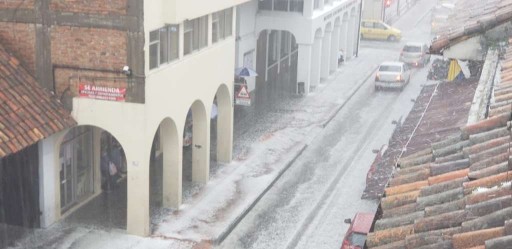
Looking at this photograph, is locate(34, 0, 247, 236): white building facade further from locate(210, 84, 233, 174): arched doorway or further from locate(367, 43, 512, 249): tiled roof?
locate(367, 43, 512, 249): tiled roof

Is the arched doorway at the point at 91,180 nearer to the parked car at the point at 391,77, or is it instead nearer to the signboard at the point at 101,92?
the signboard at the point at 101,92

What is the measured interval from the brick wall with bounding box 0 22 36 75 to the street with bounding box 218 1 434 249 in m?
6.45

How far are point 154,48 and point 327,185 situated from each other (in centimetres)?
774

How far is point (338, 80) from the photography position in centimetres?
3881

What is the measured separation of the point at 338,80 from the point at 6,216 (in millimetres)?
23143

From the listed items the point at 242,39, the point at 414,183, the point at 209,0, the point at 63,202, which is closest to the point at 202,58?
the point at 209,0

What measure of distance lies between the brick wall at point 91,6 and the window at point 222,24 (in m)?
5.17

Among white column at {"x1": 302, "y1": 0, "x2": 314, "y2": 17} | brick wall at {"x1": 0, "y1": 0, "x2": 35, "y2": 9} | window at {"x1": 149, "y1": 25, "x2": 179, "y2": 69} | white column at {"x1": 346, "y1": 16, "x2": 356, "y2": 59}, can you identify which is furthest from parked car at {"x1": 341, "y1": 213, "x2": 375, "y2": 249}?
white column at {"x1": 346, "y1": 16, "x2": 356, "y2": 59}

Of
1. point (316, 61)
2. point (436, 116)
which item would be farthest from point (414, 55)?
point (436, 116)

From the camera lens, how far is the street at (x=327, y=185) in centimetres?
1908

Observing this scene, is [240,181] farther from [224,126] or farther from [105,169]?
[105,169]

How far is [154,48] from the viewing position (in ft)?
59.3

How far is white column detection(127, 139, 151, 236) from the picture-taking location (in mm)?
17938

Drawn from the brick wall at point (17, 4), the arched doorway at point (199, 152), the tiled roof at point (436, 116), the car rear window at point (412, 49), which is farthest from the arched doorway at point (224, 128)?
the car rear window at point (412, 49)
